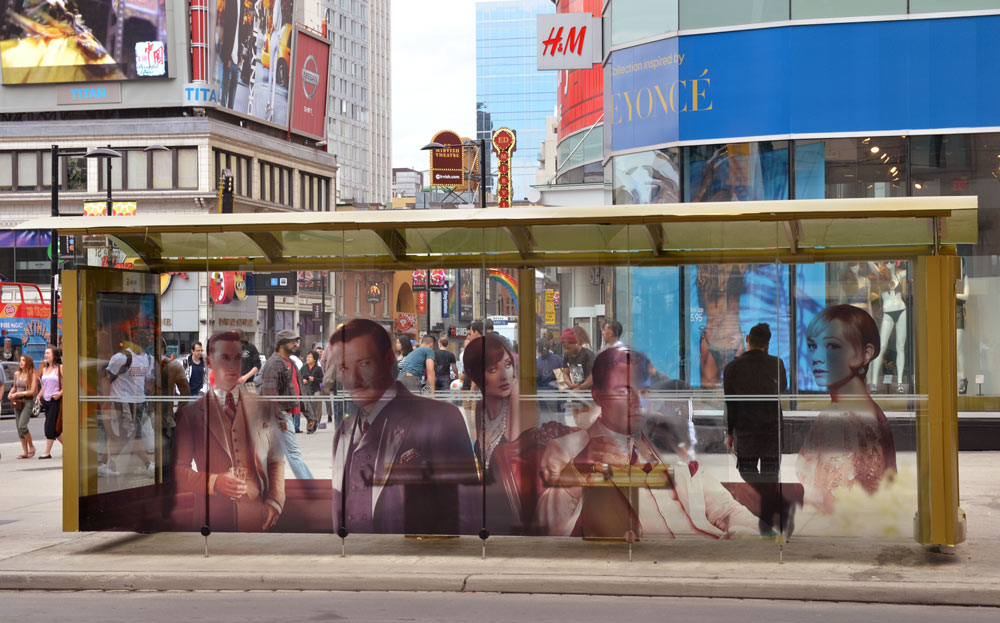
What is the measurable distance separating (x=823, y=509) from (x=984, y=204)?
10319 mm

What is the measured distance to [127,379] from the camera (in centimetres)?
1078

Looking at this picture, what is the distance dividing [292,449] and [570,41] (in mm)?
14330

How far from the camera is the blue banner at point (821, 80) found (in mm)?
18438

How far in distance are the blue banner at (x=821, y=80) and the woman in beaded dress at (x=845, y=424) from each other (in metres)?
10.0

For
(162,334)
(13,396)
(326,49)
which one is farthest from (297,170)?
(162,334)

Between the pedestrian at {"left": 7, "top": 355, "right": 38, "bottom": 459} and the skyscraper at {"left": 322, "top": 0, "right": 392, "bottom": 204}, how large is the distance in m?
124

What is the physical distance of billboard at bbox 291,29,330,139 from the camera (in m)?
85.6

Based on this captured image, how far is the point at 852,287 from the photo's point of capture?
9875mm

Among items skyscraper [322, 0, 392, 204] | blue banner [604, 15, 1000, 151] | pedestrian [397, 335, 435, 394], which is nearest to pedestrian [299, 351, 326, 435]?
pedestrian [397, 335, 435, 394]

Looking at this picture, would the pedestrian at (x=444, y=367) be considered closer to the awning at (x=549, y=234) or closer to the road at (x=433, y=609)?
the awning at (x=549, y=234)

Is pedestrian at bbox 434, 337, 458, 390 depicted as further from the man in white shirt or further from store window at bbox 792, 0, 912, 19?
store window at bbox 792, 0, 912, 19

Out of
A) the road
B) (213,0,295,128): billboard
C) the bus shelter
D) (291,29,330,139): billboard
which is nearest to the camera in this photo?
the road

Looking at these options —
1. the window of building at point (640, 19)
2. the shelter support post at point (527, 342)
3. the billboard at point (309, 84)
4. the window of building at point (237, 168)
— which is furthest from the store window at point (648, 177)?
the billboard at point (309, 84)

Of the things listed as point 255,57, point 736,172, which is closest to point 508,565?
point 736,172
